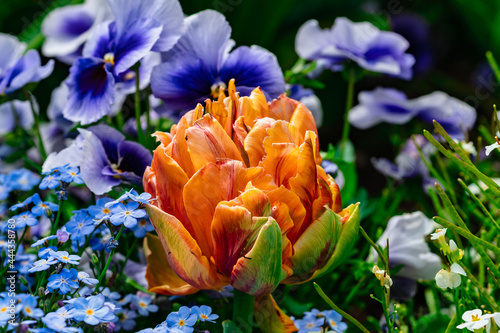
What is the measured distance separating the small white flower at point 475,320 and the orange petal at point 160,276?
0.22 m

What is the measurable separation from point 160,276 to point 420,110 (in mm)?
518

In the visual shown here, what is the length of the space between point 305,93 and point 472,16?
93 centimetres

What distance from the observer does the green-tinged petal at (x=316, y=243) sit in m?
0.41

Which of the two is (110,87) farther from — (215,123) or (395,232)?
(395,232)

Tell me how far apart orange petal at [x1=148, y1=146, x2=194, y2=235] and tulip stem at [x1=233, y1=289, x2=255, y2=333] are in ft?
0.25

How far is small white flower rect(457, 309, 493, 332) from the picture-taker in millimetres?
372

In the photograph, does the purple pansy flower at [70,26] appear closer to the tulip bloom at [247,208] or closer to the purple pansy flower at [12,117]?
the purple pansy flower at [12,117]

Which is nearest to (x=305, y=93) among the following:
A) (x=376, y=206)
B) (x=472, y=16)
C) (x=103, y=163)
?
(x=376, y=206)

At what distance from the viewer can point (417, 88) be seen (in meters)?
1.58

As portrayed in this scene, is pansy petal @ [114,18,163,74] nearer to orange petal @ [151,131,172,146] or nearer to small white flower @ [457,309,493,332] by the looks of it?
orange petal @ [151,131,172,146]

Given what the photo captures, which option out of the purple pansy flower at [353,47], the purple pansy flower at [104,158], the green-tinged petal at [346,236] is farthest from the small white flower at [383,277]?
the purple pansy flower at [353,47]

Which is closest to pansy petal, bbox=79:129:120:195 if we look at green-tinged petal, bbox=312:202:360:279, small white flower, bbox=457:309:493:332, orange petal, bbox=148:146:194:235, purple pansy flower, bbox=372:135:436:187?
orange petal, bbox=148:146:194:235

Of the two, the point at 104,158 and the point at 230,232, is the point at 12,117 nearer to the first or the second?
the point at 104,158

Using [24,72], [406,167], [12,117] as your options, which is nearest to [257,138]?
[24,72]
